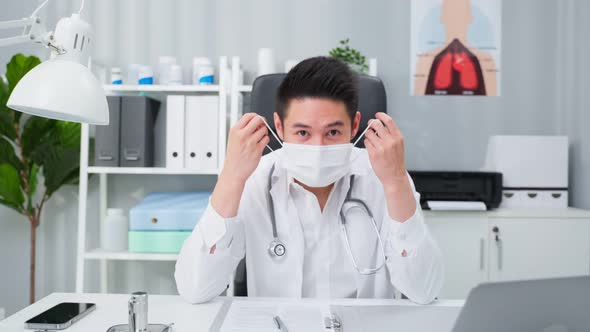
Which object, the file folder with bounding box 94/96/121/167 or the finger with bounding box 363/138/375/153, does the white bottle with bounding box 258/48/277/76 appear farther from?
the finger with bounding box 363/138/375/153

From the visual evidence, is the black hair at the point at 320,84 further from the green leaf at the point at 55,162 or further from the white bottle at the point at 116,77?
the green leaf at the point at 55,162

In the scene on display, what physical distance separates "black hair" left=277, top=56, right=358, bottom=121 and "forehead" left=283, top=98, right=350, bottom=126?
Answer: 0.02 metres

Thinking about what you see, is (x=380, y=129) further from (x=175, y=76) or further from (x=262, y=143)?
(x=175, y=76)

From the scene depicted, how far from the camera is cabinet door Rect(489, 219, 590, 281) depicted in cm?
217

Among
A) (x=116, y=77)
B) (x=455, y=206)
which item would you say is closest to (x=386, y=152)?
(x=455, y=206)

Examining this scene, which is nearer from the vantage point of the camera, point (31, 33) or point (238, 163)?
point (31, 33)

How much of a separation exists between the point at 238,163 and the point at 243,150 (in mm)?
36

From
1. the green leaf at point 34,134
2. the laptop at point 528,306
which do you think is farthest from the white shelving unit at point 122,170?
the laptop at point 528,306

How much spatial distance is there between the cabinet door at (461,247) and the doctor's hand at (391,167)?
107 cm

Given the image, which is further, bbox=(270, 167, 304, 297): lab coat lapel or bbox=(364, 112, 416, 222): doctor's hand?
bbox=(270, 167, 304, 297): lab coat lapel

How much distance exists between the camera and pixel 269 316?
0.96 meters

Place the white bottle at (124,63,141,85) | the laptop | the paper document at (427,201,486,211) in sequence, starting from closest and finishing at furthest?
1. the laptop
2. the paper document at (427,201,486,211)
3. the white bottle at (124,63,141,85)

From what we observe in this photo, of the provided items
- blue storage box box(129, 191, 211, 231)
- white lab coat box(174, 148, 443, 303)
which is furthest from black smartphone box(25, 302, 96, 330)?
blue storage box box(129, 191, 211, 231)

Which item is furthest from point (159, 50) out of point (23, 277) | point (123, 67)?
point (23, 277)
